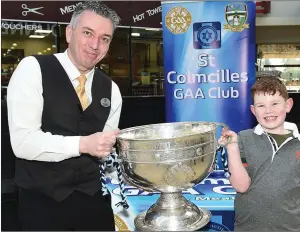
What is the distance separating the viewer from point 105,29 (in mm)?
1108

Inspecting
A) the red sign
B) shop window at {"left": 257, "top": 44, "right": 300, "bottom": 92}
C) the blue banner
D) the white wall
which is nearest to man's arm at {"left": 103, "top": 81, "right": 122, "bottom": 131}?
the blue banner

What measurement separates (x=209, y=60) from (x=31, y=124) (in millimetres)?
1585

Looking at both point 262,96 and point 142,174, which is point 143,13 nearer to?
point 262,96

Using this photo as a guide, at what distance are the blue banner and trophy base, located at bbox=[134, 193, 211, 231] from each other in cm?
157

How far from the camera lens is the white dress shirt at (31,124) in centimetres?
96

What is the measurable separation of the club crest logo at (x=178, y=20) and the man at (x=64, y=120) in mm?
1199

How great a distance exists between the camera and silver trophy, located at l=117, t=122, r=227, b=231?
0.78m

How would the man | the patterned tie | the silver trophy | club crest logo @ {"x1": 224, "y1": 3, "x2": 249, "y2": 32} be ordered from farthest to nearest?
club crest logo @ {"x1": 224, "y1": 3, "x2": 249, "y2": 32} < the patterned tie < the man < the silver trophy

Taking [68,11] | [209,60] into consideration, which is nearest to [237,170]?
[209,60]

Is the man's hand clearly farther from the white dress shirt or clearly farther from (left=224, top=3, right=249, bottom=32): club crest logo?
(left=224, top=3, right=249, bottom=32): club crest logo

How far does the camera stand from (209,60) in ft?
7.84

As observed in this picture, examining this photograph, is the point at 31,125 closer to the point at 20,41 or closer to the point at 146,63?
the point at 20,41

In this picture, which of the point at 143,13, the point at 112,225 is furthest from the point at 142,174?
the point at 143,13

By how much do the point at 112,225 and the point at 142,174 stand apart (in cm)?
63
